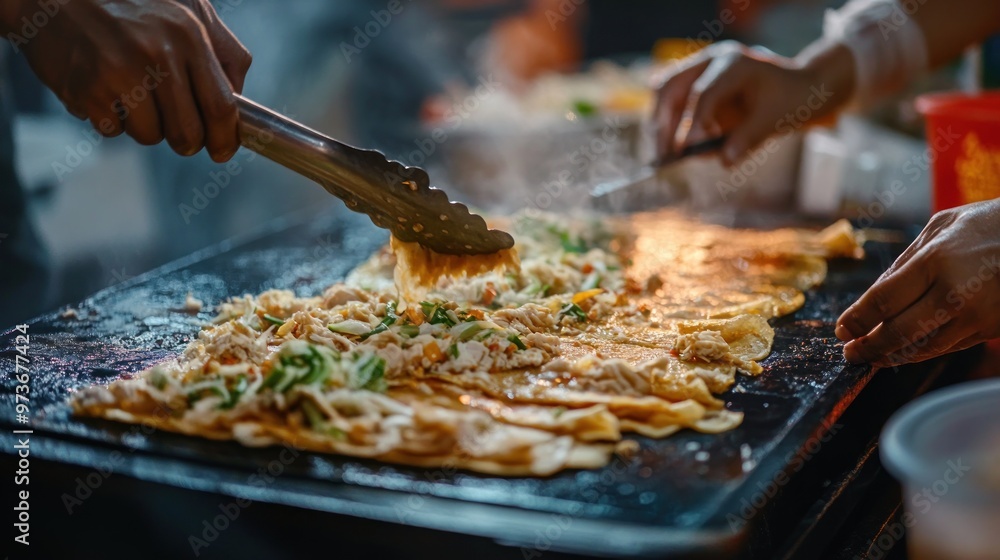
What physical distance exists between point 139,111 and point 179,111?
11 centimetres

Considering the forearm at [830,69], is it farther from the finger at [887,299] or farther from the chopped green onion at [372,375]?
the chopped green onion at [372,375]

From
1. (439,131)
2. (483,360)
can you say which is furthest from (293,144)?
(439,131)

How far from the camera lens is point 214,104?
2.43 metres

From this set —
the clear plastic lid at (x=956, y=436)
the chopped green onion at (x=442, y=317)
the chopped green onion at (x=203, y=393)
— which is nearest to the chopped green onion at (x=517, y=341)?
the chopped green onion at (x=442, y=317)

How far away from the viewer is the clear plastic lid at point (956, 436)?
4.91 ft

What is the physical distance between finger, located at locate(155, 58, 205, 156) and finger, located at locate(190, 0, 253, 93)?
0.33m

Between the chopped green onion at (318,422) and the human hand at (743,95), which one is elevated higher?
the human hand at (743,95)

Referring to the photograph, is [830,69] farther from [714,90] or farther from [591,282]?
[591,282]

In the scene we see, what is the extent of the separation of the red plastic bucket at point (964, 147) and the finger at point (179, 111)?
2.97 metres

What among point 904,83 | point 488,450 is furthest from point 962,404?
point 904,83

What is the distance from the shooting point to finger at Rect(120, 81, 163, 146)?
2371mm

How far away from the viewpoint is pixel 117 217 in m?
6.02

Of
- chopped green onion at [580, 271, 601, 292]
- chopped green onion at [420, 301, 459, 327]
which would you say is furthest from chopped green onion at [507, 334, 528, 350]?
chopped green onion at [580, 271, 601, 292]

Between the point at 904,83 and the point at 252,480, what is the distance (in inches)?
155
